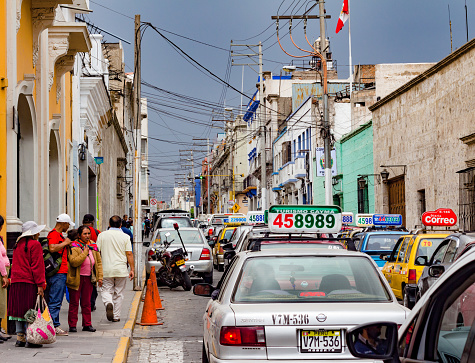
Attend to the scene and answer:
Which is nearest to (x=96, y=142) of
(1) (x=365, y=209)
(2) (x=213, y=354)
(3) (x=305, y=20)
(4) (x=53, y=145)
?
(3) (x=305, y=20)

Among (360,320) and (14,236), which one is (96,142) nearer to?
(14,236)

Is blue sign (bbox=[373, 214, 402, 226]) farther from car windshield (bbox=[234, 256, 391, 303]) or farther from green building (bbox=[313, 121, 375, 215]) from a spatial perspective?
car windshield (bbox=[234, 256, 391, 303])

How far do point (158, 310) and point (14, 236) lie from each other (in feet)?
14.9

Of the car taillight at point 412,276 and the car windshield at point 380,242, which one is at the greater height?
the car windshield at point 380,242

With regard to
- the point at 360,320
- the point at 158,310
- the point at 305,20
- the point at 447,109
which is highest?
the point at 305,20

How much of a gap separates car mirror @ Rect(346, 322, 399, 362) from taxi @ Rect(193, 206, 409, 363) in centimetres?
312

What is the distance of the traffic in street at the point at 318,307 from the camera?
10.0 ft

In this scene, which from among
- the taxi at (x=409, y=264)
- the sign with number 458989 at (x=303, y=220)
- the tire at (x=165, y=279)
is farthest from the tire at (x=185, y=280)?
the sign with number 458989 at (x=303, y=220)

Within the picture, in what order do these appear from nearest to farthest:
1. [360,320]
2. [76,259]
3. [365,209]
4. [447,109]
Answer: [360,320] < [76,259] < [447,109] < [365,209]

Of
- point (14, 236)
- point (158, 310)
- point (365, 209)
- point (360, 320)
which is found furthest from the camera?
point (365, 209)

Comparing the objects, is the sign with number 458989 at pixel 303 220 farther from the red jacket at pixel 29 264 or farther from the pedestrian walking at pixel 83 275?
the red jacket at pixel 29 264

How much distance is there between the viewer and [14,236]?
12.8 meters

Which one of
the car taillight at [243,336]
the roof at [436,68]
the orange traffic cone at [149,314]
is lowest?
the orange traffic cone at [149,314]

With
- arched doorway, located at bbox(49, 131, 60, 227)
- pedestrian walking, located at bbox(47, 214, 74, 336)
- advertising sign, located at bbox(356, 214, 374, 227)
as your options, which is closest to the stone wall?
advertising sign, located at bbox(356, 214, 374, 227)
